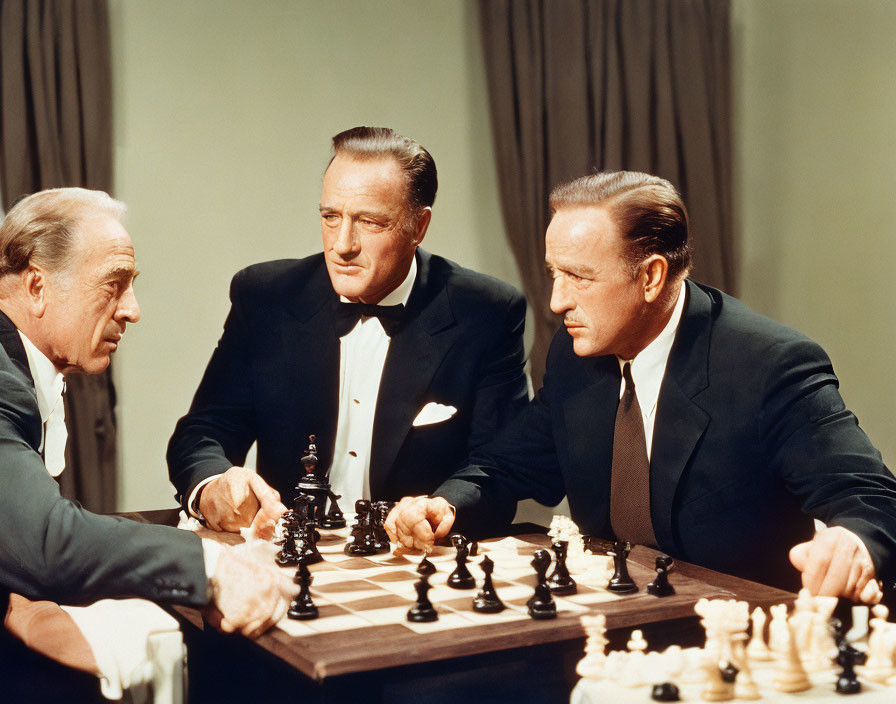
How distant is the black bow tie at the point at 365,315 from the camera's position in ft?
11.4

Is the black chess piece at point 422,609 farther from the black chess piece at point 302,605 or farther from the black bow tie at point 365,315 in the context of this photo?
the black bow tie at point 365,315

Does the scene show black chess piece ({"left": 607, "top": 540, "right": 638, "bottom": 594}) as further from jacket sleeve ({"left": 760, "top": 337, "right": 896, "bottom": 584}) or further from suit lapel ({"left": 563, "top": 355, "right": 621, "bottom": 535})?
suit lapel ({"left": 563, "top": 355, "right": 621, "bottom": 535})

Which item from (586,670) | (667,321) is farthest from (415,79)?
(586,670)

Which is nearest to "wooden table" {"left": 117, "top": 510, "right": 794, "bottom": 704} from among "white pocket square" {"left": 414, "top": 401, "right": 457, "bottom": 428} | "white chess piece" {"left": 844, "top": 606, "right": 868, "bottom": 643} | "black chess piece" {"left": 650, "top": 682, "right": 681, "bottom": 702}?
"white chess piece" {"left": 844, "top": 606, "right": 868, "bottom": 643}

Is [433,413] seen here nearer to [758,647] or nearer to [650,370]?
[650,370]

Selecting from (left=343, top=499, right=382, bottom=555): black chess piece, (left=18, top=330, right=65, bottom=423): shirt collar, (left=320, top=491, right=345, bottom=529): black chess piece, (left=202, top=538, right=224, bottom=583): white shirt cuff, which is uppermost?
(left=18, top=330, right=65, bottom=423): shirt collar

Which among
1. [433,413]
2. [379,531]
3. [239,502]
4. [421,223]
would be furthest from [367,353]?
[379,531]

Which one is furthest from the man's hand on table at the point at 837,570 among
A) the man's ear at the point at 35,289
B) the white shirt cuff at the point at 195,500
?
the man's ear at the point at 35,289

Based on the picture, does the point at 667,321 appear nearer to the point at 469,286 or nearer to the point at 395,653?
the point at 469,286

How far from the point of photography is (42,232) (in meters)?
2.50

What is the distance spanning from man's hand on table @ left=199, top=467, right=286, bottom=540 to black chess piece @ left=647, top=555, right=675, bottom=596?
1.01m

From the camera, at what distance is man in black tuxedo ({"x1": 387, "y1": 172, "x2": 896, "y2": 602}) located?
272cm

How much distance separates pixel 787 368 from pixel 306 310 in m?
1.60

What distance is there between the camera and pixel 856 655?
1.67 meters
